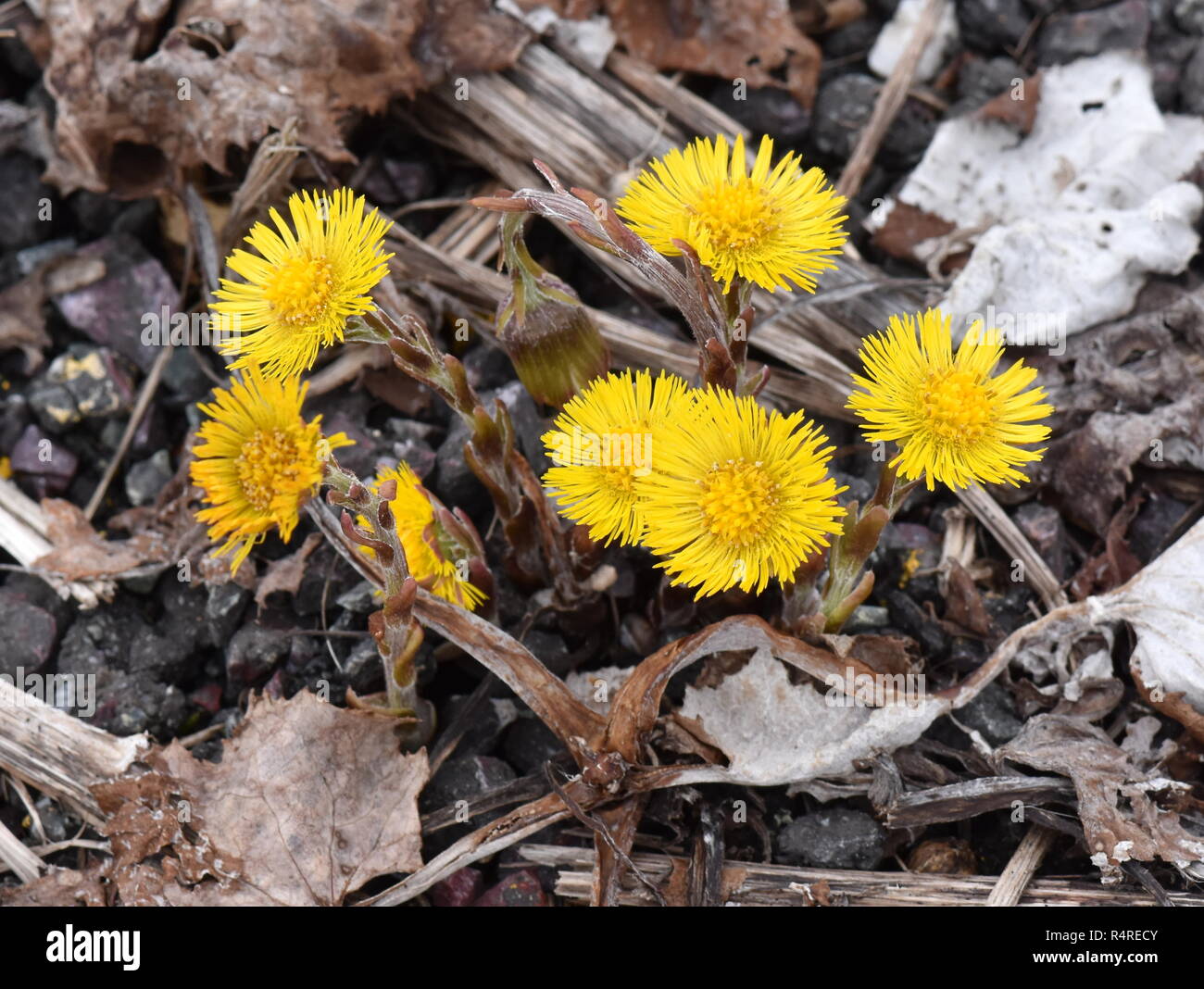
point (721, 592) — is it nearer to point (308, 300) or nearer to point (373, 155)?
point (308, 300)

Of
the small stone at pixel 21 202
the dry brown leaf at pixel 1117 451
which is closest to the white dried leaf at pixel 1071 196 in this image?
the dry brown leaf at pixel 1117 451

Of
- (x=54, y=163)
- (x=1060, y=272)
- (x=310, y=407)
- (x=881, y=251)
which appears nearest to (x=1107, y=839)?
(x=1060, y=272)

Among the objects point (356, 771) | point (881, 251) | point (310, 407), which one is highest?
point (881, 251)

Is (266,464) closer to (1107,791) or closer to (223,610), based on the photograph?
(223,610)

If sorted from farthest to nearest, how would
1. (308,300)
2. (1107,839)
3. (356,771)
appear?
(356,771)
(1107,839)
(308,300)

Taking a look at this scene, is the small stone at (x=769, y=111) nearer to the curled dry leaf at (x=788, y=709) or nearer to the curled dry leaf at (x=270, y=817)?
the curled dry leaf at (x=788, y=709)

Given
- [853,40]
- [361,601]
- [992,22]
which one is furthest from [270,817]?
[992,22]
